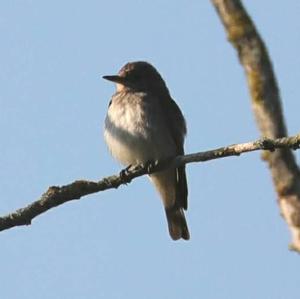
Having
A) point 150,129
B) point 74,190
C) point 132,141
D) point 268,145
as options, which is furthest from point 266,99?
point 150,129

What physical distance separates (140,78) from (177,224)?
75.3 inches

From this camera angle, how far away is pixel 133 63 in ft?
33.6

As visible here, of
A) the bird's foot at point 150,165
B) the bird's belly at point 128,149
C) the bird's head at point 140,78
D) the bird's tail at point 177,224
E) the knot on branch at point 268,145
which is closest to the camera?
the knot on branch at point 268,145

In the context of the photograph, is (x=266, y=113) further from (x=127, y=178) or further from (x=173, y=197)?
(x=173, y=197)

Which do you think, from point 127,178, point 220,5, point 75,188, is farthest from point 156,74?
point 220,5

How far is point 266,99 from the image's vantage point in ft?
9.38

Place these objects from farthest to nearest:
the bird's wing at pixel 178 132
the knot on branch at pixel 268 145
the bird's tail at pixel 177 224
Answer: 1. the bird's tail at pixel 177 224
2. the bird's wing at pixel 178 132
3. the knot on branch at pixel 268 145

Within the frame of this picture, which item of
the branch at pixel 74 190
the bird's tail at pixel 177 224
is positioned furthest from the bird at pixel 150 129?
the branch at pixel 74 190

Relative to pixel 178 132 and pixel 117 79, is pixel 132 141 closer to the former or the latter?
pixel 178 132

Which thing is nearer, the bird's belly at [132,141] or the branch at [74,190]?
the branch at [74,190]

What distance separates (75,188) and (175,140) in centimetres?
384

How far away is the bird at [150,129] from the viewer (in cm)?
869

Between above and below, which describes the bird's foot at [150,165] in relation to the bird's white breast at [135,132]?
below

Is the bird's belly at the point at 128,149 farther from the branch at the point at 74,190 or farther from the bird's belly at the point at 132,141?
the branch at the point at 74,190
